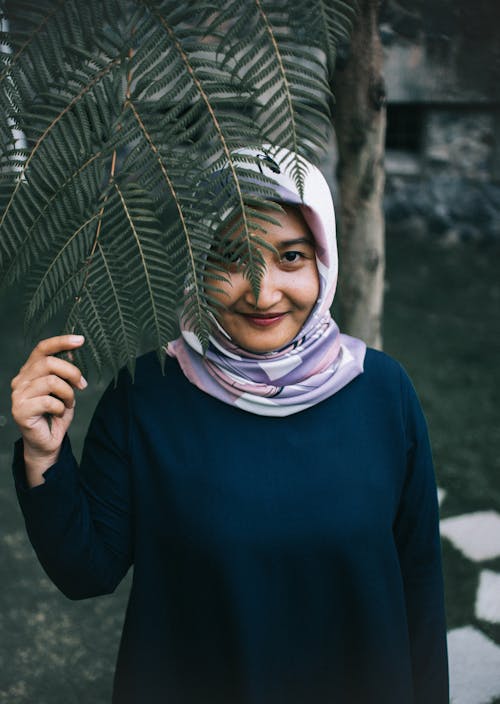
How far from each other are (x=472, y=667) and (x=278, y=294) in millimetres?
2262

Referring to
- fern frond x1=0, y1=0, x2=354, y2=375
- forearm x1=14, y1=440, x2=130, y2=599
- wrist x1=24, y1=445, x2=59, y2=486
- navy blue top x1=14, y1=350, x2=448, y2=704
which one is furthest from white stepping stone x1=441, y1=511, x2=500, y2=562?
fern frond x1=0, y1=0, x2=354, y2=375

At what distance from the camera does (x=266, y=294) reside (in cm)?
137

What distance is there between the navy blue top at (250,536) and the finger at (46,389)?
256 millimetres

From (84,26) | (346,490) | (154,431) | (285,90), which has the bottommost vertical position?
(346,490)

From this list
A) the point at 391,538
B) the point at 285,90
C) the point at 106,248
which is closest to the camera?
the point at 285,90

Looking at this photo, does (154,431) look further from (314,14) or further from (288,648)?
(314,14)

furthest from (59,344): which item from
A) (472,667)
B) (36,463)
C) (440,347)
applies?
(440,347)

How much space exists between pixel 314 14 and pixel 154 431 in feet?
2.83

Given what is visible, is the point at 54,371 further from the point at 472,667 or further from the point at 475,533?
the point at 475,533

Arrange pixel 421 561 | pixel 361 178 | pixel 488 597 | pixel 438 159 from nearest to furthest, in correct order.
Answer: pixel 421 561 < pixel 361 178 < pixel 488 597 < pixel 438 159

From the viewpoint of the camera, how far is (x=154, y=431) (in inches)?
59.7

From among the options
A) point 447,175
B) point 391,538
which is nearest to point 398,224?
point 447,175

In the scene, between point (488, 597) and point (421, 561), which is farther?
point (488, 597)

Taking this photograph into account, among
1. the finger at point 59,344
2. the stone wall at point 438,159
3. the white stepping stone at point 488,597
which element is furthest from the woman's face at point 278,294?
the stone wall at point 438,159
